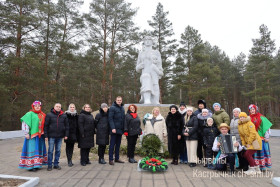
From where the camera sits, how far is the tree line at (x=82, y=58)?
1399cm

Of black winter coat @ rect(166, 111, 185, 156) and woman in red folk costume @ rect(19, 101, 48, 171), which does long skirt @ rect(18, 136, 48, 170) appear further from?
black winter coat @ rect(166, 111, 185, 156)

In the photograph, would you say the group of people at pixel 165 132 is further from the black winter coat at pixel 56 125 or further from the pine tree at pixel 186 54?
the pine tree at pixel 186 54

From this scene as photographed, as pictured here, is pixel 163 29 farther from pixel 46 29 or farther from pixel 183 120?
pixel 183 120

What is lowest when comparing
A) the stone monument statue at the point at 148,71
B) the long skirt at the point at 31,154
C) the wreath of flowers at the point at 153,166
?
the wreath of flowers at the point at 153,166

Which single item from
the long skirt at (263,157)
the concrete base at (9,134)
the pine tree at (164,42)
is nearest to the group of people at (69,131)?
the long skirt at (263,157)

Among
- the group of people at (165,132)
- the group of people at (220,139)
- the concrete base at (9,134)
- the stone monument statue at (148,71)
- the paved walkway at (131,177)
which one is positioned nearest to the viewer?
the paved walkway at (131,177)

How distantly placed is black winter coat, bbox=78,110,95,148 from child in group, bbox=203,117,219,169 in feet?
9.84

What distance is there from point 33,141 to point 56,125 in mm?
659

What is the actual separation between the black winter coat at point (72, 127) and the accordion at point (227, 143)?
368 cm

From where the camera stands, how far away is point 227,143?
4.55m

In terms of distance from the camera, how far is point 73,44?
18453 mm

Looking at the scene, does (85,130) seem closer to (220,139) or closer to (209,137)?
(209,137)

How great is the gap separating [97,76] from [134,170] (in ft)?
50.6

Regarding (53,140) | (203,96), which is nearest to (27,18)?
(53,140)
